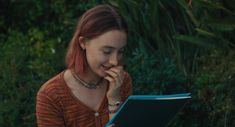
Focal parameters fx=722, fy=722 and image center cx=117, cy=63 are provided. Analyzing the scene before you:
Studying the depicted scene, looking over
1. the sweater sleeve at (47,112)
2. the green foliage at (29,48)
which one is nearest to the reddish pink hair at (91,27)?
the sweater sleeve at (47,112)

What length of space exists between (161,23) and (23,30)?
245cm

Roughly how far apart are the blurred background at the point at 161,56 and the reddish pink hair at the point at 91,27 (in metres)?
1.65

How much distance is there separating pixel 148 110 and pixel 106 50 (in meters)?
0.39

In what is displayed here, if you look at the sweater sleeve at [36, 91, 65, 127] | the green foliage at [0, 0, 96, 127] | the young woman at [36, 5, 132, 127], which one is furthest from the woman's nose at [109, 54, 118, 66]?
the green foliage at [0, 0, 96, 127]

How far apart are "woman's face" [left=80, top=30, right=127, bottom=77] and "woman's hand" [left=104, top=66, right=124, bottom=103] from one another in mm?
30

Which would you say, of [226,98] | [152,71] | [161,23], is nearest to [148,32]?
[161,23]

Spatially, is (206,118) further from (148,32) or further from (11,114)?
(11,114)

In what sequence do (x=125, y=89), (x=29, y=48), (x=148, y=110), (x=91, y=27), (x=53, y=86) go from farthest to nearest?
(x=29, y=48) → (x=125, y=89) → (x=53, y=86) → (x=91, y=27) → (x=148, y=110)

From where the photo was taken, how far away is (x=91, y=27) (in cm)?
397

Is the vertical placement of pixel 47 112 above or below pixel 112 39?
below

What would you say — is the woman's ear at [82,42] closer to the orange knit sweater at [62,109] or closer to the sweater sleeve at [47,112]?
the orange knit sweater at [62,109]

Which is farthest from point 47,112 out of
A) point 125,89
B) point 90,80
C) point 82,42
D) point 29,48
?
point 29,48

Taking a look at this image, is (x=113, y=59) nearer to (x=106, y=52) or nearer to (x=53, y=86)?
(x=106, y=52)

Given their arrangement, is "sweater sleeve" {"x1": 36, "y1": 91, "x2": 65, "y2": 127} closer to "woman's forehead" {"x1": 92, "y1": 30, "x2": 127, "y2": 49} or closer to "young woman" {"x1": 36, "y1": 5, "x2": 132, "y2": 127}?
"young woman" {"x1": 36, "y1": 5, "x2": 132, "y2": 127}
